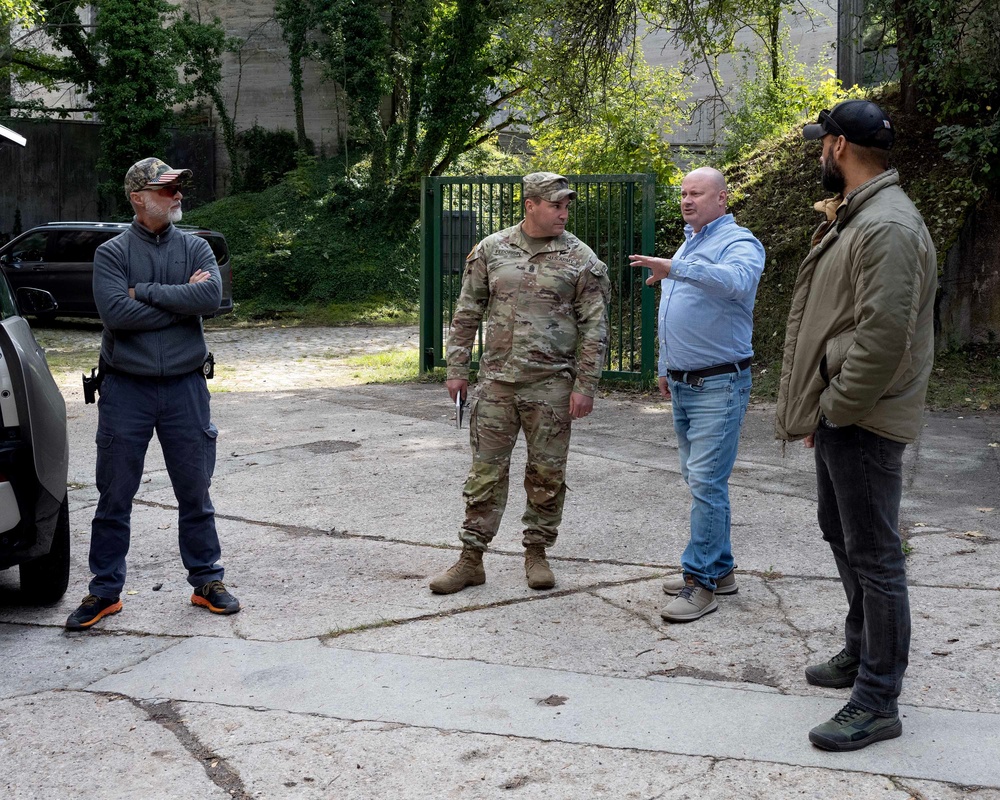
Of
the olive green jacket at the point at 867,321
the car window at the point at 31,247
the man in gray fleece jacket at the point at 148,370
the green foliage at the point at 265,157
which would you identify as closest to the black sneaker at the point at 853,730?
the olive green jacket at the point at 867,321

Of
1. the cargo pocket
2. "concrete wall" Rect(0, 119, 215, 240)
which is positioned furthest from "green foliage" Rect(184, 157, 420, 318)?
the cargo pocket

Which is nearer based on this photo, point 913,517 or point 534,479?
point 534,479

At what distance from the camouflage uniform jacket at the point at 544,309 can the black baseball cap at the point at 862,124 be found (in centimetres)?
168

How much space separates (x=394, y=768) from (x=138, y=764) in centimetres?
81

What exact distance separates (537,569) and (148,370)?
1970 millimetres

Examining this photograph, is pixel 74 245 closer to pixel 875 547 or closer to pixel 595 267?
pixel 595 267

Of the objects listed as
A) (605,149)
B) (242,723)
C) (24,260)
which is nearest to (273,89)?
(24,260)

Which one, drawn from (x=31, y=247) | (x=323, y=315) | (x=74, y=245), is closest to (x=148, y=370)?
(x=74, y=245)

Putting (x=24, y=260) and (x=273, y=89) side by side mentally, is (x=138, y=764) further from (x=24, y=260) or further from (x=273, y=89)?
(x=273, y=89)

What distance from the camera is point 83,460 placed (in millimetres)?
8375

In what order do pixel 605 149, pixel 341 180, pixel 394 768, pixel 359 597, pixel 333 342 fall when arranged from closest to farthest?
pixel 394 768 → pixel 359 597 → pixel 605 149 → pixel 333 342 → pixel 341 180

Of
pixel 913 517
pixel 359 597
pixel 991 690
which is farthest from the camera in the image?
pixel 913 517

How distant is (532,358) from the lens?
505 cm

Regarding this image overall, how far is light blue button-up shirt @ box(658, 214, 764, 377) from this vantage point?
187 inches
